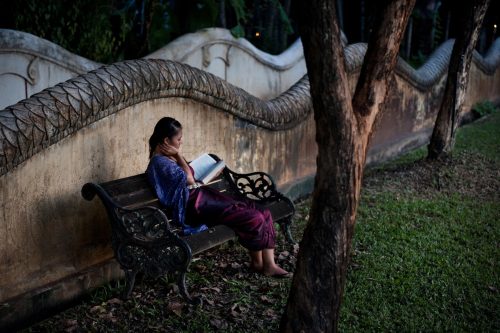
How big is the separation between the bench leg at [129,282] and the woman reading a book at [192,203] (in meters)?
0.56

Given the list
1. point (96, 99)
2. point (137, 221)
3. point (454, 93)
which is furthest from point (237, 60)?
point (137, 221)

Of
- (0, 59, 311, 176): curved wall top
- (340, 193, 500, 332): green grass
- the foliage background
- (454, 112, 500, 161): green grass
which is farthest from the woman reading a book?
(454, 112, 500, 161): green grass

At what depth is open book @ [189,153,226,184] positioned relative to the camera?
5.68 meters

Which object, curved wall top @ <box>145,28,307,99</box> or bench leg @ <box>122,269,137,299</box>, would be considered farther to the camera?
curved wall top @ <box>145,28,307,99</box>

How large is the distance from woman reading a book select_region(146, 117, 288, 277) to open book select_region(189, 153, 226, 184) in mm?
146

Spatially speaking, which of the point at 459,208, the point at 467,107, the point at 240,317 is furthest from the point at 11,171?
the point at 467,107

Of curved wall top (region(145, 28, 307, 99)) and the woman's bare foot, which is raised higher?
curved wall top (region(145, 28, 307, 99))

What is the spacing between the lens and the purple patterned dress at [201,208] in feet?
17.4

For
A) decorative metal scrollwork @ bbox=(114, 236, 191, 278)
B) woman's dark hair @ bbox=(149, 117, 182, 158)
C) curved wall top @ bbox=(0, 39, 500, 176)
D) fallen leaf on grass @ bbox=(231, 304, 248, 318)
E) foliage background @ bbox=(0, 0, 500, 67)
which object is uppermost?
foliage background @ bbox=(0, 0, 500, 67)

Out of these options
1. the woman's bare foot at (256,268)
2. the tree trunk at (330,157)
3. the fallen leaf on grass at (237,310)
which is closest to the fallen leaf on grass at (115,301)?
the fallen leaf on grass at (237,310)

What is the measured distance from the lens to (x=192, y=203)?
17.7ft

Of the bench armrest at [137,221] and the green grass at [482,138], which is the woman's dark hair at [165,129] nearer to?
the bench armrest at [137,221]

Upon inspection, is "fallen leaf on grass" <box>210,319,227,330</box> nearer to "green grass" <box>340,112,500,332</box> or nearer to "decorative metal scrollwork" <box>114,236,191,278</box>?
"decorative metal scrollwork" <box>114,236,191,278</box>

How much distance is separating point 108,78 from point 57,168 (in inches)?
32.1
